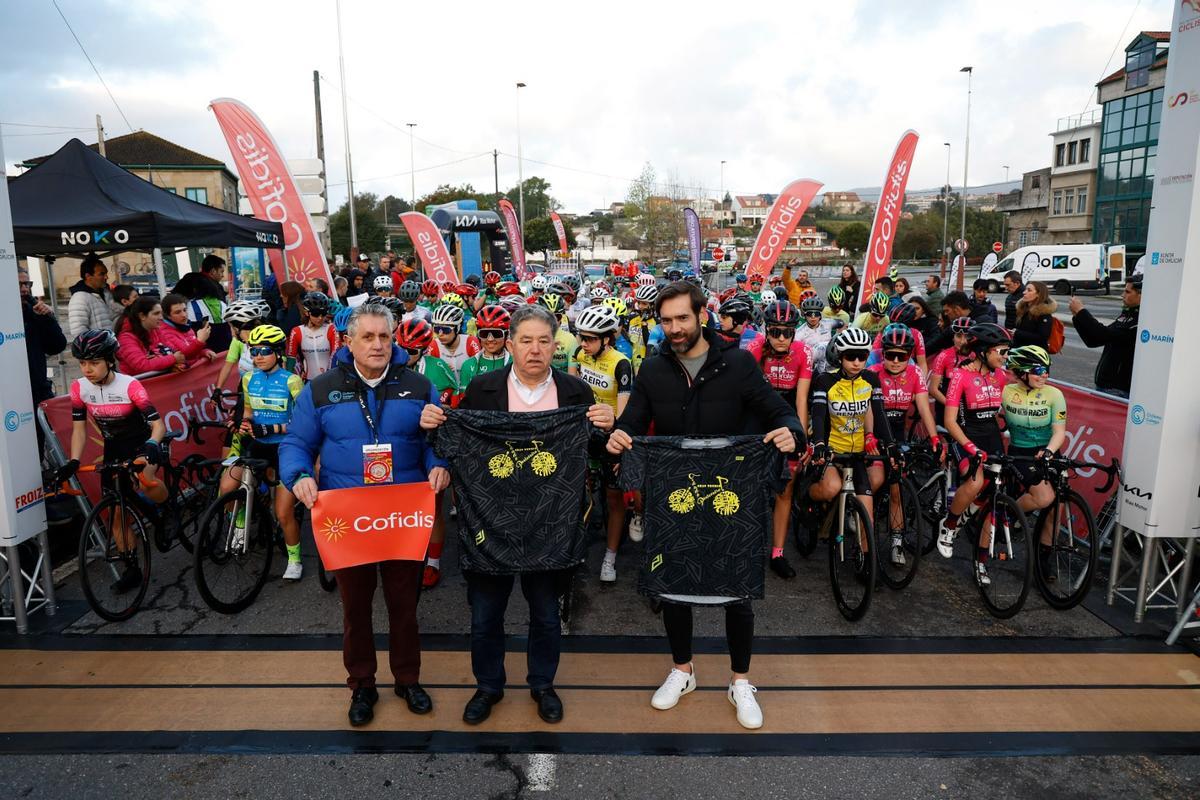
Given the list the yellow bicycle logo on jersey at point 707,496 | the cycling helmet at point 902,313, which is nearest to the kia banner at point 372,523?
the yellow bicycle logo on jersey at point 707,496

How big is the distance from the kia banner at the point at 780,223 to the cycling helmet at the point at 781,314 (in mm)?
10496

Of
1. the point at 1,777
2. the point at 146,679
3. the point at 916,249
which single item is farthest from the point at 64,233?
the point at 916,249

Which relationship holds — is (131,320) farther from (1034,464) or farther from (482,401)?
(1034,464)

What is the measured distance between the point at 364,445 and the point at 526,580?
1.08m

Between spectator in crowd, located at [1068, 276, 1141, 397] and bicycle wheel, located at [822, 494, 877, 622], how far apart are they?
3.67 metres

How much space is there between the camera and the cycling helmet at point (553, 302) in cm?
1014

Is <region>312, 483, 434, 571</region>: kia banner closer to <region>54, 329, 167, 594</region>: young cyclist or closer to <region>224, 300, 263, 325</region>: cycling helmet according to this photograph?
<region>54, 329, 167, 594</region>: young cyclist

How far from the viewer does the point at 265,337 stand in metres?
5.97

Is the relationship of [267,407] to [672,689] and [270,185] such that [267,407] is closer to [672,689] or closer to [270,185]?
[672,689]

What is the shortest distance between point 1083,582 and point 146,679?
19.6ft

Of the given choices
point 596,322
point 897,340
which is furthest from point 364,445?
point 897,340

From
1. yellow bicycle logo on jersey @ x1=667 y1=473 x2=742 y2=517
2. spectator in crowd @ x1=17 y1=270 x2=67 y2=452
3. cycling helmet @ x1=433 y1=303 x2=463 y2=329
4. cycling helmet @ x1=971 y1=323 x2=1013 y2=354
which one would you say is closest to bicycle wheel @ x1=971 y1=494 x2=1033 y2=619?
cycling helmet @ x1=971 y1=323 x2=1013 y2=354

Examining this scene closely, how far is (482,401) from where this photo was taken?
13.1 feet

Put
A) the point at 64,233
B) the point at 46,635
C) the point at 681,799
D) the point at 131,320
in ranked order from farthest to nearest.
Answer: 1. the point at 64,233
2. the point at 131,320
3. the point at 46,635
4. the point at 681,799
